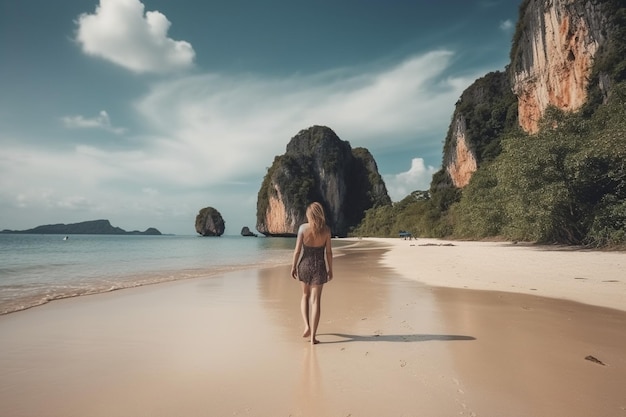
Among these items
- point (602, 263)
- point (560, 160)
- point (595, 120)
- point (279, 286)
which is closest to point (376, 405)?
point (279, 286)

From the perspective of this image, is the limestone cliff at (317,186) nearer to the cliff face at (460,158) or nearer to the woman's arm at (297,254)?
the cliff face at (460,158)

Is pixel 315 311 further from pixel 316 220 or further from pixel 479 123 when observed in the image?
pixel 479 123

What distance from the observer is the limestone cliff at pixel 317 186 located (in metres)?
121

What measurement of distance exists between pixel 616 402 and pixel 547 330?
2.30 metres

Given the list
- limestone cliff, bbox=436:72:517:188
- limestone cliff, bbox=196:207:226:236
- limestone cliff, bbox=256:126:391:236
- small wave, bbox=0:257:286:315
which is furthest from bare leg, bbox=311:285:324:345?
limestone cliff, bbox=196:207:226:236

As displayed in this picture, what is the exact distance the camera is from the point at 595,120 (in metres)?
20.7

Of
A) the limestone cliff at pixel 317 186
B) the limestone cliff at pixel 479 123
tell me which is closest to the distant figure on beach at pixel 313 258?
the limestone cliff at pixel 479 123

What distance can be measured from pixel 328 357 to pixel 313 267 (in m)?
1.16

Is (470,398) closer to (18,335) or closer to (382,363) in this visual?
(382,363)

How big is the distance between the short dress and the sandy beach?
2.67ft

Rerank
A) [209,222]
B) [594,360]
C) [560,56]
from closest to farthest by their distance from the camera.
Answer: [594,360], [560,56], [209,222]

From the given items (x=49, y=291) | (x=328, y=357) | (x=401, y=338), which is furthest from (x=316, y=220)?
(x=49, y=291)

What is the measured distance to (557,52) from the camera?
33219 mm

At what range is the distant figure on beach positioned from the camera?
4562 mm
